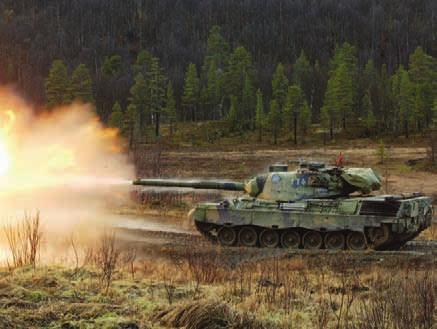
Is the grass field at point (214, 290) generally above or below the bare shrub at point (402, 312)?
below

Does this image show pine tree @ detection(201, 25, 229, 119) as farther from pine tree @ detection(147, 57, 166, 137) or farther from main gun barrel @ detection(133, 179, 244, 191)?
main gun barrel @ detection(133, 179, 244, 191)

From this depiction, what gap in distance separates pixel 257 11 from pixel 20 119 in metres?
174

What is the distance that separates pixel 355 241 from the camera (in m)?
21.9

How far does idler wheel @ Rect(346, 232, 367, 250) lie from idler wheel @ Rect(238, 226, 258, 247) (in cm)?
332

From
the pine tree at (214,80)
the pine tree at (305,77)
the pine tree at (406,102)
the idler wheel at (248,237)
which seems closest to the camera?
A: the idler wheel at (248,237)

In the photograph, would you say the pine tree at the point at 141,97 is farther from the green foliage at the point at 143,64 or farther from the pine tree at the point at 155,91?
the green foliage at the point at 143,64

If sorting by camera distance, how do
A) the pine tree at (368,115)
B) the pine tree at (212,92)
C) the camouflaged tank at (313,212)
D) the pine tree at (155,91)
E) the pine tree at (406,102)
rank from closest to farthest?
1. the camouflaged tank at (313,212)
2. the pine tree at (406,102)
3. the pine tree at (368,115)
4. the pine tree at (155,91)
5. the pine tree at (212,92)

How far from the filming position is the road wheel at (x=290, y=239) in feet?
74.6

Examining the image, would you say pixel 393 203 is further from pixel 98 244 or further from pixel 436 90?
pixel 436 90

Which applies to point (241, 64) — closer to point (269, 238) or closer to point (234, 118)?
point (234, 118)

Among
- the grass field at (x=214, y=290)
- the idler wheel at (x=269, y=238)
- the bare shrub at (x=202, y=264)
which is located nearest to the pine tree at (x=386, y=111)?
the idler wheel at (x=269, y=238)

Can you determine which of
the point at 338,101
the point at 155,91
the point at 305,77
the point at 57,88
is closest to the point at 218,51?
the point at 305,77

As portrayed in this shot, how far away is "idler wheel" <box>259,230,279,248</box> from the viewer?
76.1ft

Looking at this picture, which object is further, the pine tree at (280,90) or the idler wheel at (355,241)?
the pine tree at (280,90)
